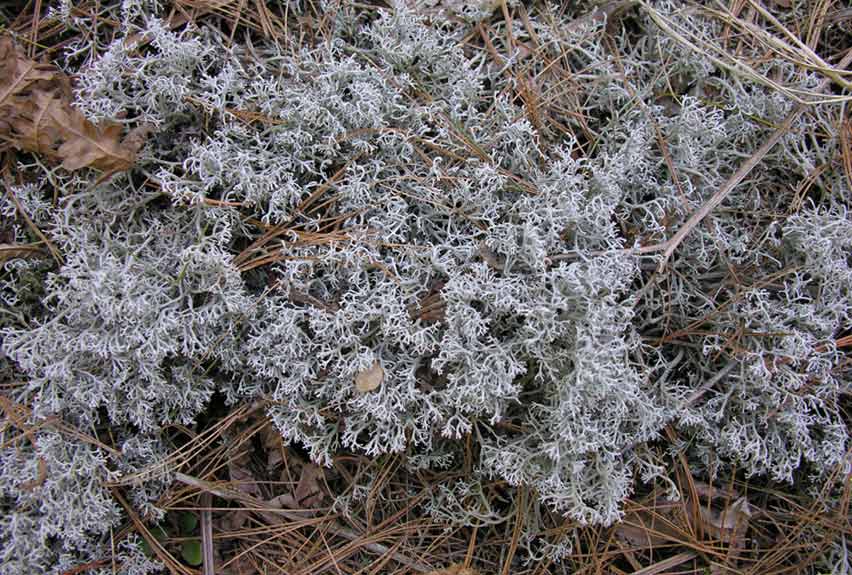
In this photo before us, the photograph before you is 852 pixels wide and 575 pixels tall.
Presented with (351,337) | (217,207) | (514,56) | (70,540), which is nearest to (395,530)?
(351,337)

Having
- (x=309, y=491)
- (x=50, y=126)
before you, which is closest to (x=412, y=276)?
(x=309, y=491)

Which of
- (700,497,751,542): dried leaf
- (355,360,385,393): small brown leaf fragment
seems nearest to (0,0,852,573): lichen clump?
(355,360,385,393): small brown leaf fragment

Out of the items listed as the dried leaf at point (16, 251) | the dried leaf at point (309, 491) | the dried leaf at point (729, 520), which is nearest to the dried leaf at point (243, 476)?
the dried leaf at point (309, 491)

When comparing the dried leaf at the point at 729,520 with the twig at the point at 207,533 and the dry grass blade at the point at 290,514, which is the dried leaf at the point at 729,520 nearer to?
the dry grass blade at the point at 290,514

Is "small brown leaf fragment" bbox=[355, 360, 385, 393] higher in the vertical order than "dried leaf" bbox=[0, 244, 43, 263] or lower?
lower

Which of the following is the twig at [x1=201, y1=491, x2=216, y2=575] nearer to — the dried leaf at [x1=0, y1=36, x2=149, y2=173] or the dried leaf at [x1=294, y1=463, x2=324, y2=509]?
the dried leaf at [x1=294, y1=463, x2=324, y2=509]

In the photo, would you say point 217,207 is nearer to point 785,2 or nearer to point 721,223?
point 721,223
